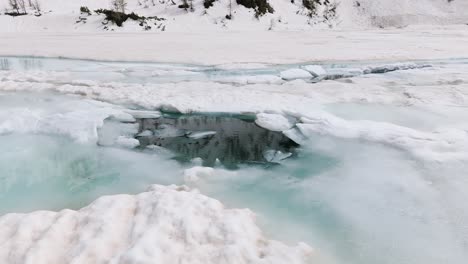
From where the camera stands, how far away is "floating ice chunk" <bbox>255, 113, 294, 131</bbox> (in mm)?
4965

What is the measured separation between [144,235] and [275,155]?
83.9 inches

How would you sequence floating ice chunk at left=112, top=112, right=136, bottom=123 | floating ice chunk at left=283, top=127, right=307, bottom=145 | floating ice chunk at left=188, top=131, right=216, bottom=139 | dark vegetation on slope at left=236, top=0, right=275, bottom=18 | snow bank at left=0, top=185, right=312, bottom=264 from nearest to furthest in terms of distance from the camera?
snow bank at left=0, top=185, right=312, bottom=264 → floating ice chunk at left=283, top=127, right=307, bottom=145 → floating ice chunk at left=188, top=131, right=216, bottom=139 → floating ice chunk at left=112, top=112, right=136, bottom=123 → dark vegetation on slope at left=236, top=0, right=275, bottom=18

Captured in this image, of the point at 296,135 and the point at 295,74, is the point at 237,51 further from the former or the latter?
the point at 296,135

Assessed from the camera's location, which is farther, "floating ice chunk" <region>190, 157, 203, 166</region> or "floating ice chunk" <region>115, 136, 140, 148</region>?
"floating ice chunk" <region>115, 136, 140, 148</region>

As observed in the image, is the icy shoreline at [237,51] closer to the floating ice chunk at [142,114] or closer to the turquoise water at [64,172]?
the floating ice chunk at [142,114]

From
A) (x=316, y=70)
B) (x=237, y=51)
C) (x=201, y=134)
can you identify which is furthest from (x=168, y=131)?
(x=237, y=51)

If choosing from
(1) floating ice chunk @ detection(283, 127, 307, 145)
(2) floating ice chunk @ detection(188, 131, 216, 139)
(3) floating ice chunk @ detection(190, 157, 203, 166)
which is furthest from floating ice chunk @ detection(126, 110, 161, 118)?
(1) floating ice chunk @ detection(283, 127, 307, 145)

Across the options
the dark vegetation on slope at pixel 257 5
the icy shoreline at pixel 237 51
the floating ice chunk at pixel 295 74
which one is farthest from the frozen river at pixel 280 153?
the dark vegetation on slope at pixel 257 5

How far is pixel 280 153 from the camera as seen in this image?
4.24 meters

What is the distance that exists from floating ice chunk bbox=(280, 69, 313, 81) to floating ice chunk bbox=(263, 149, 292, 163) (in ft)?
13.0

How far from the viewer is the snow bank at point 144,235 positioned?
2.26m

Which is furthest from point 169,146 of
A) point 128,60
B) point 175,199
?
point 128,60

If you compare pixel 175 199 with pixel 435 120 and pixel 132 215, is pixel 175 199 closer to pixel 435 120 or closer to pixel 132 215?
pixel 132 215

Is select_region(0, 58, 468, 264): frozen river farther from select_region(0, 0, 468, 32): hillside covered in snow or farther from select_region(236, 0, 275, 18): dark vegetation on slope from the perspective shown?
select_region(236, 0, 275, 18): dark vegetation on slope
